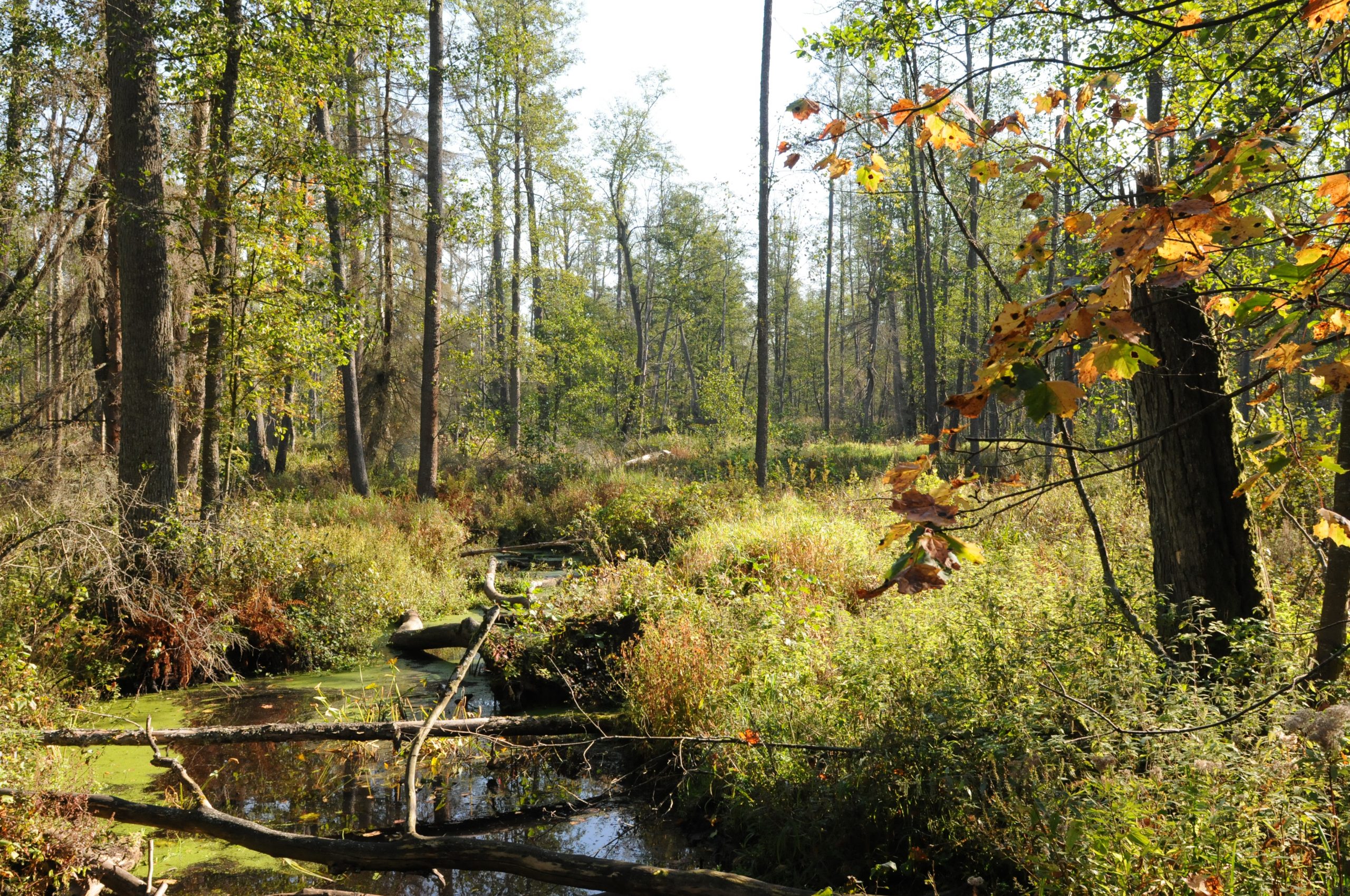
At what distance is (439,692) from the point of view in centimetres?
795

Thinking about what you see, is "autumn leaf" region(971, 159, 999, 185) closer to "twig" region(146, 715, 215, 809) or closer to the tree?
"twig" region(146, 715, 215, 809)

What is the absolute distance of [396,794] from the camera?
5961mm

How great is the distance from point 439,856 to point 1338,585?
4878mm

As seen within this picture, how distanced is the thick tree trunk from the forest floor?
249 mm

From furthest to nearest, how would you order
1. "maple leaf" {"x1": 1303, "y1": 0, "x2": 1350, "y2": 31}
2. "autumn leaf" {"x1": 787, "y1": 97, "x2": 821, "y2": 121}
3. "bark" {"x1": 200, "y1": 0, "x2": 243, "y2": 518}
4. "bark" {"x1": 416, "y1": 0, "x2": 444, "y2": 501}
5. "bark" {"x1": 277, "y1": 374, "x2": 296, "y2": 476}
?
"bark" {"x1": 277, "y1": 374, "x2": 296, "y2": 476} < "bark" {"x1": 416, "y1": 0, "x2": 444, "y2": 501} < "bark" {"x1": 200, "y1": 0, "x2": 243, "y2": 518} < "autumn leaf" {"x1": 787, "y1": 97, "x2": 821, "y2": 121} < "maple leaf" {"x1": 1303, "y1": 0, "x2": 1350, "y2": 31}

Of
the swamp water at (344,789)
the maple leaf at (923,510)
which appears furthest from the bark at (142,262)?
the maple leaf at (923,510)

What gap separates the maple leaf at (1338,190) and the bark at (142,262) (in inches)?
375

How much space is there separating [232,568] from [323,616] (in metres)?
1.17

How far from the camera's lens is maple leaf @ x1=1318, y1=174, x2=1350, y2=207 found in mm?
2115

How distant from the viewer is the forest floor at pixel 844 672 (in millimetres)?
3143

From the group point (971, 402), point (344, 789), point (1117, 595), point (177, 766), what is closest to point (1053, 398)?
point (971, 402)

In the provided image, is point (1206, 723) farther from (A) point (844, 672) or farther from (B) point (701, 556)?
(B) point (701, 556)

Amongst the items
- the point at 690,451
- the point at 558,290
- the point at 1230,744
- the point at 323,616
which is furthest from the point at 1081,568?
the point at 558,290

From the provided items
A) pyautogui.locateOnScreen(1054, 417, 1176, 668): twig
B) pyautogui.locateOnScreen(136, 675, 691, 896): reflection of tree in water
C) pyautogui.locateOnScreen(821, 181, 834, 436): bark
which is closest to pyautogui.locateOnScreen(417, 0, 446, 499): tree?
pyautogui.locateOnScreen(136, 675, 691, 896): reflection of tree in water
